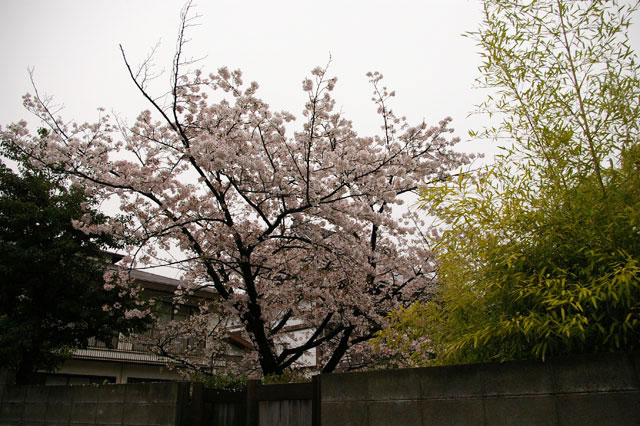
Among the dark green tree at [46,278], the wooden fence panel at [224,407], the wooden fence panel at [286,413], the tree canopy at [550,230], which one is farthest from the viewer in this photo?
the dark green tree at [46,278]

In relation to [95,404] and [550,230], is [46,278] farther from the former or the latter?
[550,230]

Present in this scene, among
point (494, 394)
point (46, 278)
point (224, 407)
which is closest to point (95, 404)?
point (224, 407)

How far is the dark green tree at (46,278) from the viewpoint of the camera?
8.43 meters

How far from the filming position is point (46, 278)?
8758 millimetres

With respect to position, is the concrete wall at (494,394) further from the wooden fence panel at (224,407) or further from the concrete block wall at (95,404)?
the concrete block wall at (95,404)

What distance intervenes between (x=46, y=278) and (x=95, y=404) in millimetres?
3404

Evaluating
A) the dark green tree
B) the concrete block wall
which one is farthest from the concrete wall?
the dark green tree

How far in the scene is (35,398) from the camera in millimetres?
7676

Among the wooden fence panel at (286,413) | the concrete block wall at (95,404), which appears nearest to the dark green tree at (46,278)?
the concrete block wall at (95,404)

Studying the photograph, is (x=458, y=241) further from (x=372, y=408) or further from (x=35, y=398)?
(x=35, y=398)

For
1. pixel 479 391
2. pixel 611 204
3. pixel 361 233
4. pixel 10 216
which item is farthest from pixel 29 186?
pixel 611 204

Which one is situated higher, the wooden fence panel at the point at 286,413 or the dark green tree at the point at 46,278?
the dark green tree at the point at 46,278

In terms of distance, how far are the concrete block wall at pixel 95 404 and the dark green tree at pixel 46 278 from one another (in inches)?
30.7

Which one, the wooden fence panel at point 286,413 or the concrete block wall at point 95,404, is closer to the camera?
the wooden fence panel at point 286,413
